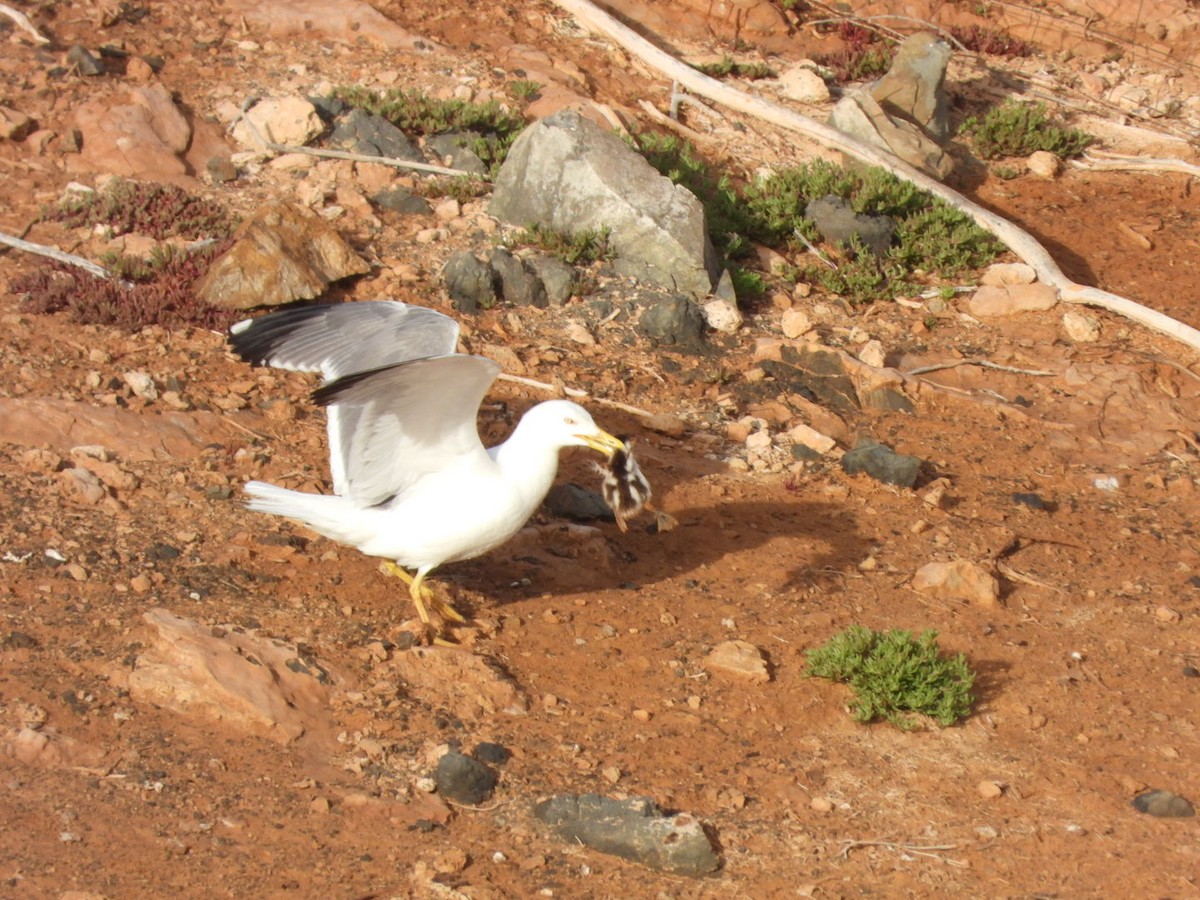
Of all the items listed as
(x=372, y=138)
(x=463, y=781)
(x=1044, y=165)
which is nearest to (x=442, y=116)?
(x=372, y=138)

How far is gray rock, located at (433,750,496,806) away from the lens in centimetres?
507

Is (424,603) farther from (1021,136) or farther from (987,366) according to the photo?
(1021,136)

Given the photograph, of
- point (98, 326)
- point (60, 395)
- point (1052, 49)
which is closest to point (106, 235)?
point (98, 326)

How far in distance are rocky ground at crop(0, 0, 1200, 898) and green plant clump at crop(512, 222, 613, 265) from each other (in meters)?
0.40

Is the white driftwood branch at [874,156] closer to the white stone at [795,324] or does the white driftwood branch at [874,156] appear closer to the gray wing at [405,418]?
the white stone at [795,324]

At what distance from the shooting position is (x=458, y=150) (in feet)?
33.6

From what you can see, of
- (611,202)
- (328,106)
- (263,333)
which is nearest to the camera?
(263,333)

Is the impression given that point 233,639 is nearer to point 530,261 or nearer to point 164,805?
point 164,805

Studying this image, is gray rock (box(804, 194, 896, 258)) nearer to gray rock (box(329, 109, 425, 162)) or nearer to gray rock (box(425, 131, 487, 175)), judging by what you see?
gray rock (box(425, 131, 487, 175))

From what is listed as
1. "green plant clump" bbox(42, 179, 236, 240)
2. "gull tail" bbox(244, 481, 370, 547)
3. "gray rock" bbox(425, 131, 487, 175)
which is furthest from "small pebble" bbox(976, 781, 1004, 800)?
"gray rock" bbox(425, 131, 487, 175)

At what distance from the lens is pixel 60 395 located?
7316 millimetres

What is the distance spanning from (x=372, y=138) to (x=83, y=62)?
229cm

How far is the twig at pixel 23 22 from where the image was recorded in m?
10.4

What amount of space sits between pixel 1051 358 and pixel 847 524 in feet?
9.47
